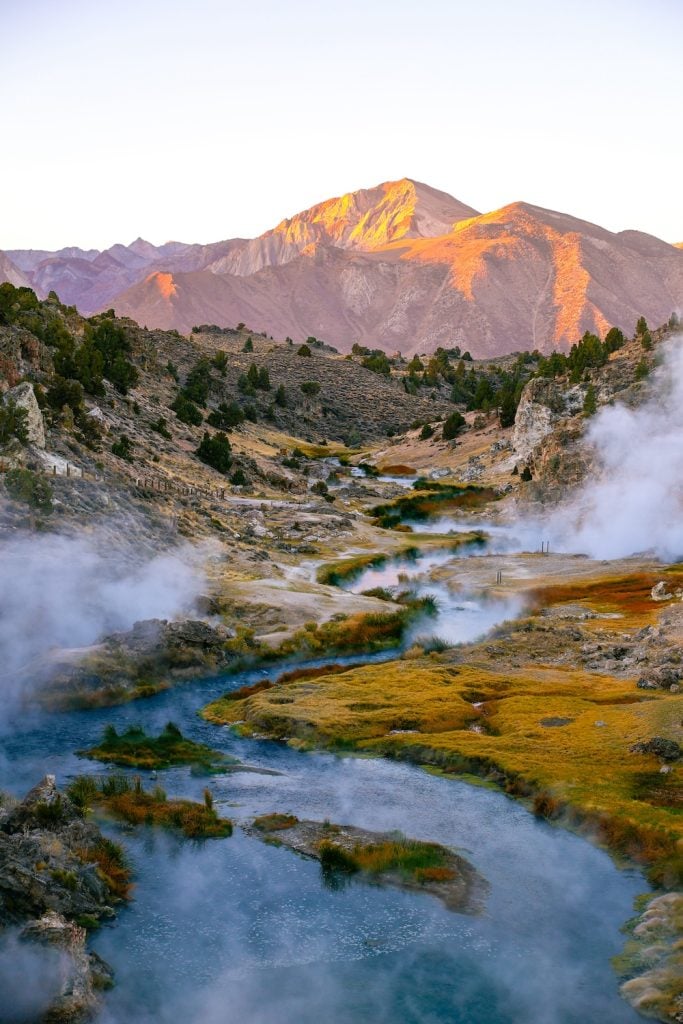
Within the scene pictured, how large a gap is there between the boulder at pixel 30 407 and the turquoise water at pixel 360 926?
118ft

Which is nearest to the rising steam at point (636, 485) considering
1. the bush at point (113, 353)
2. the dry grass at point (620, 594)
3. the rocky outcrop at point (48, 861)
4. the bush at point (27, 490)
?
the dry grass at point (620, 594)

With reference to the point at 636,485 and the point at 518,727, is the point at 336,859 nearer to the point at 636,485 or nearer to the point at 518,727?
the point at 518,727

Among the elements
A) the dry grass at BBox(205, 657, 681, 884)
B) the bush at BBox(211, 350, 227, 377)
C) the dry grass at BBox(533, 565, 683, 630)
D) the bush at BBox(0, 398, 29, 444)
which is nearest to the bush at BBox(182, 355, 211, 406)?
the bush at BBox(211, 350, 227, 377)

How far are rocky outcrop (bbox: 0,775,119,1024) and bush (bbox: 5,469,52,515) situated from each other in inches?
1254

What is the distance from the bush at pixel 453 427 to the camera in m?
138

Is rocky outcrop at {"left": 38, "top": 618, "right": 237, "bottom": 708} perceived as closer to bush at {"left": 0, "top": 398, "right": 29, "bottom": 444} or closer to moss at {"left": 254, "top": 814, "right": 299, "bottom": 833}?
moss at {"left": 254, "top": 814, "right": 299, "bottom": 833}

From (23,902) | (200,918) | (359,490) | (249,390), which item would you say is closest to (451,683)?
(200,918)

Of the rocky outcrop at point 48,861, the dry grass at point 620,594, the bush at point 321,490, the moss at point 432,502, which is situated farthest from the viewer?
the bush at point 321,490

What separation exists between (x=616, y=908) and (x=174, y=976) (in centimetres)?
1105

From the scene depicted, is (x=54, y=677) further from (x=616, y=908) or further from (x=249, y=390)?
(x=249, y=390)

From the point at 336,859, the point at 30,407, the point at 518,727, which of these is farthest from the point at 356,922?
the point at 30,407

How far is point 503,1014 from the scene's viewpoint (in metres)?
22.9

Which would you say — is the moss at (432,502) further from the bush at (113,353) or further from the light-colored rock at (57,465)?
the light-colored rock at (57,465)

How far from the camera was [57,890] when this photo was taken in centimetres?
2612
